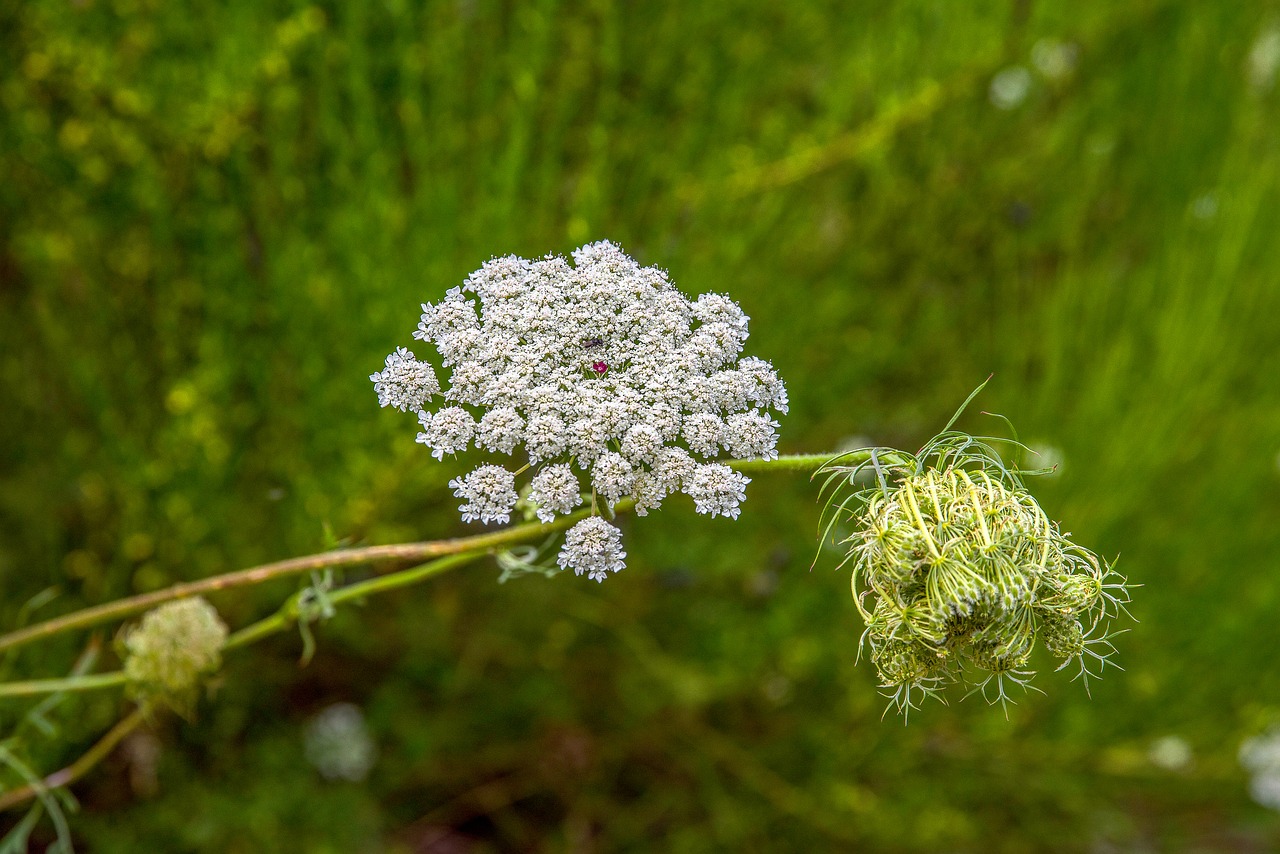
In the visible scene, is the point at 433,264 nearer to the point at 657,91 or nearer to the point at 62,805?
the point at 657,91

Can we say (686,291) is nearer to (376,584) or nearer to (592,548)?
(376,584)

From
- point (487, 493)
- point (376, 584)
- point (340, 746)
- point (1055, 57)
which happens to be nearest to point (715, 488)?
point (487, 493)

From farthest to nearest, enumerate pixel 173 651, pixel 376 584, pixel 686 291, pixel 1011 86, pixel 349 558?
pixel 1011 86 < pixel 686 291 < pixel 173 651 < pixel 376 584 < pixel 349 558

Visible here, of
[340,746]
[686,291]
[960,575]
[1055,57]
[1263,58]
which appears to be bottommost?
[960,575]

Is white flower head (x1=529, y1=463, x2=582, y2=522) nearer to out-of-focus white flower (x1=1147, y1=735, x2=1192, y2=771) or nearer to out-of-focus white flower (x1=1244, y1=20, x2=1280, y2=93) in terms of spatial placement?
out-of-focus white flower (x1=1147, y1=735, x2=1192, y2=771)

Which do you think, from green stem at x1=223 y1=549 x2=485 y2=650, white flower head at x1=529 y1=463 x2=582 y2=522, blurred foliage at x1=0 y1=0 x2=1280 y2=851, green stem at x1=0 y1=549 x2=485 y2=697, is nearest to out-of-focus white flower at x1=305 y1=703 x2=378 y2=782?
blurred foliage at x1=0 y1=0 x2=1280 y2=851

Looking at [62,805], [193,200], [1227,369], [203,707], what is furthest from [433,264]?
[1227,369]

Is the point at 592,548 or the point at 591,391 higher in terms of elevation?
the point at 591,391
